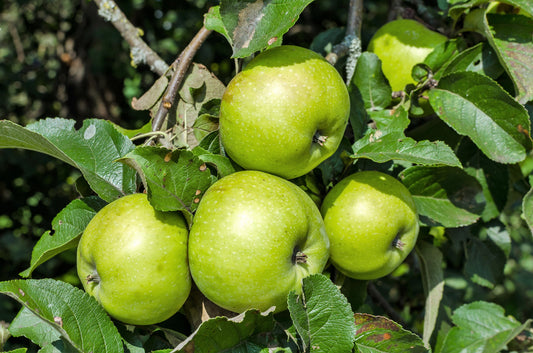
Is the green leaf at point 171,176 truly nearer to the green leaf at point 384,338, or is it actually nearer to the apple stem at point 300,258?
the apple stem at point 300,258

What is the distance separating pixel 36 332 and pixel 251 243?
47cm

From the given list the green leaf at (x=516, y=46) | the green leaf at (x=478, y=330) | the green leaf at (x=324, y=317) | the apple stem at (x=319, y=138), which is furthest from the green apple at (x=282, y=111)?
the green leaf at (x=478, y=330)

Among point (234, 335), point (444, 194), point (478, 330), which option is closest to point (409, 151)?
point (444, 194)

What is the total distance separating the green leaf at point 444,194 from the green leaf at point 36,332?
2.63 ft

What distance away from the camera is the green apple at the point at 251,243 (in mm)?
841

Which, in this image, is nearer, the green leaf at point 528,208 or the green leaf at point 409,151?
the green leaf at point 409,151

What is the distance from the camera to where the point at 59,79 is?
2.59m

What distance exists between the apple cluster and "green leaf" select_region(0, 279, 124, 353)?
1.2 inches

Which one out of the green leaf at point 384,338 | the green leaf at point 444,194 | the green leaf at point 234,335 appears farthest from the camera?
the green leaf at point 444,194

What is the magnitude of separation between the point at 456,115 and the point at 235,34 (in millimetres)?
562

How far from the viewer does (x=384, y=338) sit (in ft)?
3.09

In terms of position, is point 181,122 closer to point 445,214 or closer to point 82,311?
point 82,311

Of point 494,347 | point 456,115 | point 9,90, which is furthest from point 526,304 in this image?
point 9,90

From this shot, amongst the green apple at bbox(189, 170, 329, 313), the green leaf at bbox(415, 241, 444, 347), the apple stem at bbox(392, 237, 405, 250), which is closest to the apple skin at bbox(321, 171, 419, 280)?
the apple stem at bbox(392, 237, 405, 250)
